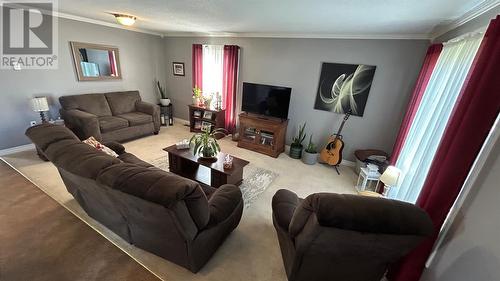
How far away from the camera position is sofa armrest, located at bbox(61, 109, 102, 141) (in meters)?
3.49

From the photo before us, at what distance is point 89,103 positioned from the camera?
4.04 meters

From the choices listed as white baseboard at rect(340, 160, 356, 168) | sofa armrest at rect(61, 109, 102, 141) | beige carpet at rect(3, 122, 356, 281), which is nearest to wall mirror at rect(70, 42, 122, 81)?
sofa armrest at rect(61, 109, 102, 141)

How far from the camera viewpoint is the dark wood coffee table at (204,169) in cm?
263

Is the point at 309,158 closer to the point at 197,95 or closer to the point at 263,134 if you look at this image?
the point at 263,134

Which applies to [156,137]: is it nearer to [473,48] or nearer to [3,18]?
[3,18]

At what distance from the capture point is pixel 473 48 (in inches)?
62.8

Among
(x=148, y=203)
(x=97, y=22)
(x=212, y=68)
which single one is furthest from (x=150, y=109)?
(x=148, y=203)

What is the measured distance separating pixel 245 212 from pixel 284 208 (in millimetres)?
864

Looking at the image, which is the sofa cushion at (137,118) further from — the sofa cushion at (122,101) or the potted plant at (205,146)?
the potted plant at (205,146)

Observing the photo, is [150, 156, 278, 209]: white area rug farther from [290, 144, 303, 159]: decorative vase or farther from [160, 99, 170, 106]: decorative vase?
[160, 99, 170, 106]: decorative vase

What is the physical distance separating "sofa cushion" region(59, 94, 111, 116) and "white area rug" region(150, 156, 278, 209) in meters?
1.80

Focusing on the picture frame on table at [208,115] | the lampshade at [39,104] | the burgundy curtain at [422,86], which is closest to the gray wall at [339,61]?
the burgundy curtain at [422,86]

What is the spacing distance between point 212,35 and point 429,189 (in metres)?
4.66

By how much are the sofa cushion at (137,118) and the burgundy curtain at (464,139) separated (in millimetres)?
4698
